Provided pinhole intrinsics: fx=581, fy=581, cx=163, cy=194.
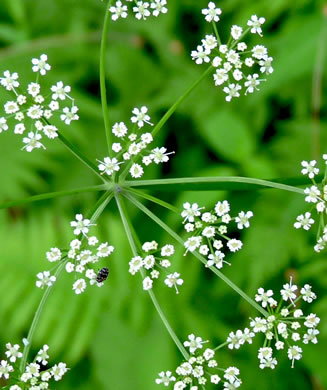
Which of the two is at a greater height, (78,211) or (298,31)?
(298,31)

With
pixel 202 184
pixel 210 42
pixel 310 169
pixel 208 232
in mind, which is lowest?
pixel 208 232

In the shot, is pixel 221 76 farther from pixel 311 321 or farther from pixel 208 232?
pixel 311 321

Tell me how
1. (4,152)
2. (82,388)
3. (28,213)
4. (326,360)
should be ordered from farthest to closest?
(28,213), (4,152), (82,388), (326,360)

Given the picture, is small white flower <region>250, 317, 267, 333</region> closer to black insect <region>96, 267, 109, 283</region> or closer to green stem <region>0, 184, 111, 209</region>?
black insect <region>96, 267, 109, 283</region>

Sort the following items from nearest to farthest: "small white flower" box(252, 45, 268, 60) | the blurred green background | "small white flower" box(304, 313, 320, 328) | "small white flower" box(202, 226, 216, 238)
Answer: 1. "small white flower" box(202, 226, 216, 238)
2. "small white flower" box(304, 313, 320, 328)
3. "small white flower" box(252, 45, 268, 60)
4. the blurred green background

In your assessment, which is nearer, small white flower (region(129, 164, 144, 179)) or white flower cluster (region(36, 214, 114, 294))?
white flower cluster (region(36, 214, 114, 294))

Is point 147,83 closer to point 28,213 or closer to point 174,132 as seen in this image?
point 174,132

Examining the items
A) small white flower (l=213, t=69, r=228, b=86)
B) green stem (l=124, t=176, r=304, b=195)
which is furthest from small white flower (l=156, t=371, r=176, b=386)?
small white flower (l=213, t=69, r=228, b=86)

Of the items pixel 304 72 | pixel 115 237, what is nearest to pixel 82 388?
pixel 115 237

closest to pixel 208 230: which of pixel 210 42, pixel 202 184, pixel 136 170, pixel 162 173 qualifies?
pixel 202 184
